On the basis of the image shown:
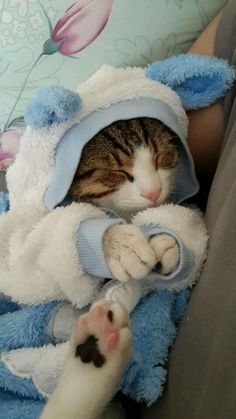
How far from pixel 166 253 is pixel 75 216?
131 millimetres

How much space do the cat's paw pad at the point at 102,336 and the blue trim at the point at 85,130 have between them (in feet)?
0.79

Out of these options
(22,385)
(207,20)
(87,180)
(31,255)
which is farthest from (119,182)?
(207,20)

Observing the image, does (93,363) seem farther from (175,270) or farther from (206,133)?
(206,133)

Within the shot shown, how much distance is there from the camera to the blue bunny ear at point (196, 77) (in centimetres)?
70

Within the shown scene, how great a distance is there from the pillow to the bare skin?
0.35 ft

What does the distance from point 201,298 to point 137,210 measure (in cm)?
21

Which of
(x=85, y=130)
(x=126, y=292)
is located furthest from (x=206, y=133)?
(x=126, y=292)

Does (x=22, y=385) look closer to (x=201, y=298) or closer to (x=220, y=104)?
(x=201, y=298)

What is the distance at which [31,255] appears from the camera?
24.8 inches

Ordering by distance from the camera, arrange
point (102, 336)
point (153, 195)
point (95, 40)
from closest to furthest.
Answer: point (102, 336) < point (153, 195) < point (95, 40)

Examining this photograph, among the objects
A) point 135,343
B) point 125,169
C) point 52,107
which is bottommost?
point 135,343

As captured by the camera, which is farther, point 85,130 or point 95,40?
point 95,40

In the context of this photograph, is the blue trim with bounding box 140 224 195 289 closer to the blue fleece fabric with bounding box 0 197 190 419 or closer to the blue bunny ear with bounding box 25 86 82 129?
the blue fleece fabric with bounding box 0 197 190 419

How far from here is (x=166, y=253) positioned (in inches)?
21.8
